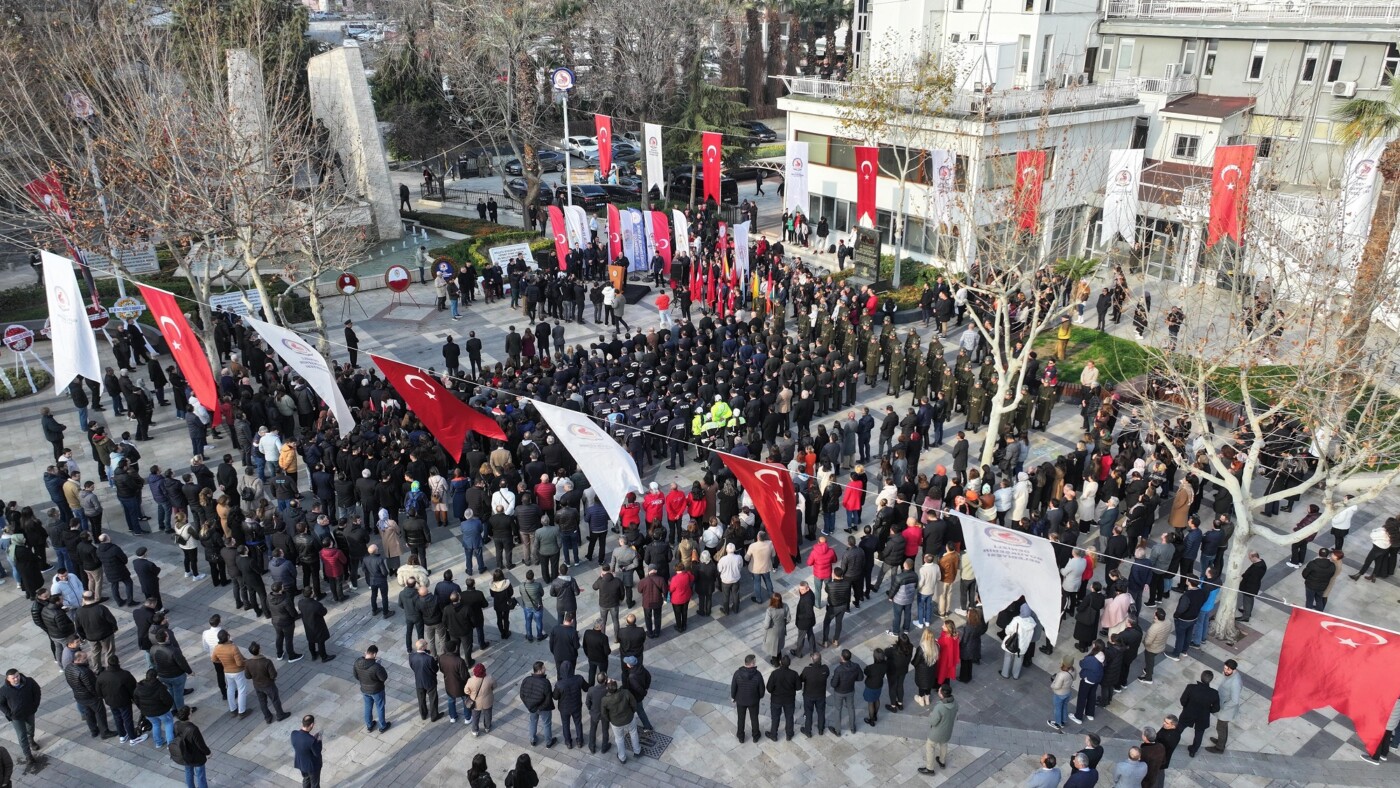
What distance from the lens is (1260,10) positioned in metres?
32.2

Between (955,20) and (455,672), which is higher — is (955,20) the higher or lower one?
the higher one

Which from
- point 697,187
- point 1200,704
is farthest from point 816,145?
point 1200,704

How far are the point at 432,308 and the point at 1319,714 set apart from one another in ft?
75.8

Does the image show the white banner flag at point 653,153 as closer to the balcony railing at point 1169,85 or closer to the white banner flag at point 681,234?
the white banner flag at point 681,234

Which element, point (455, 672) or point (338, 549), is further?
point (338, 549)

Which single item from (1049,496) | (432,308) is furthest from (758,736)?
(432,308)

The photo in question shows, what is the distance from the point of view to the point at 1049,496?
1733 centimetres

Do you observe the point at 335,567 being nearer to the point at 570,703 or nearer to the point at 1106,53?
the point at 570,703

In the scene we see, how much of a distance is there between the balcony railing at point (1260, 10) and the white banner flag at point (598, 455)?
28645 millimetres

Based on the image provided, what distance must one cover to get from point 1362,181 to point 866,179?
11.3m

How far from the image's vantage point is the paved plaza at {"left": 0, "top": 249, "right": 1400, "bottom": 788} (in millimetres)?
11672

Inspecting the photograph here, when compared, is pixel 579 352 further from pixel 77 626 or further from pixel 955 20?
pixel 955 20

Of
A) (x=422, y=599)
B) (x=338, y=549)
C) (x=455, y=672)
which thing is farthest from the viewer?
(x=338, y=549)

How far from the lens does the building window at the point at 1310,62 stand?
31000 millimetres
